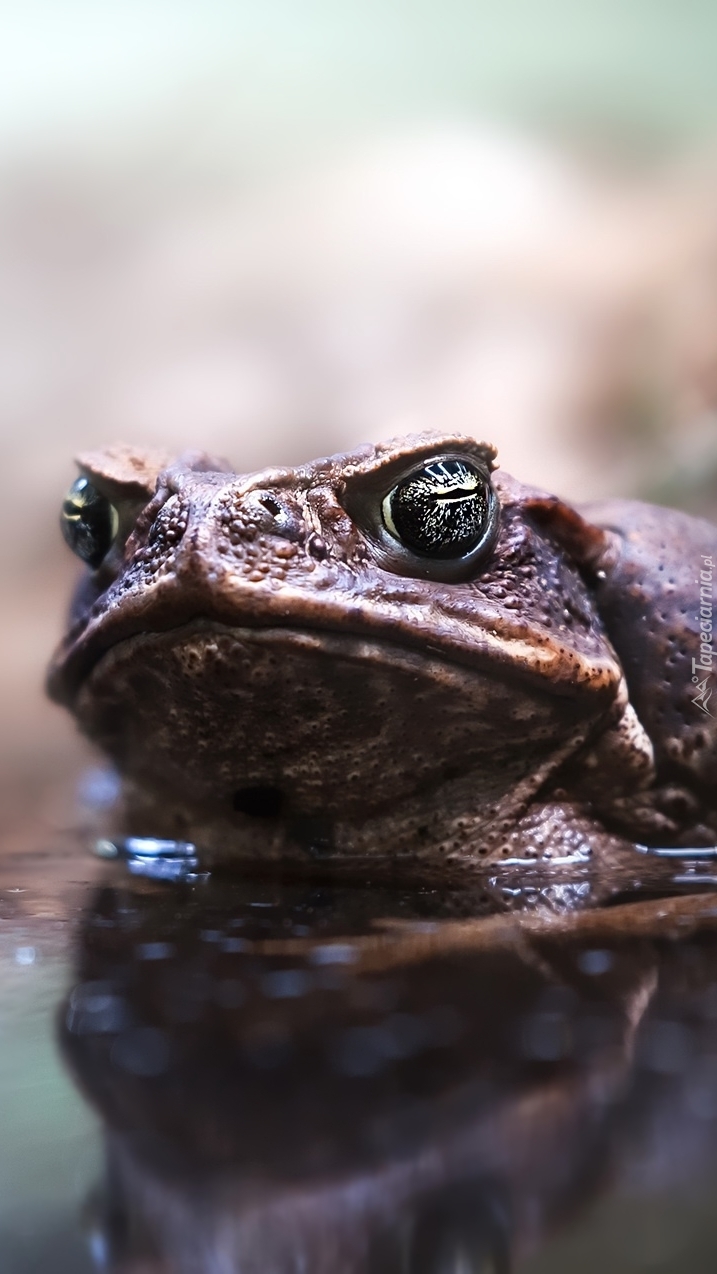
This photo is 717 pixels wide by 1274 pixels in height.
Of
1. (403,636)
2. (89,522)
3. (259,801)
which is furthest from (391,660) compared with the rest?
(89,522)

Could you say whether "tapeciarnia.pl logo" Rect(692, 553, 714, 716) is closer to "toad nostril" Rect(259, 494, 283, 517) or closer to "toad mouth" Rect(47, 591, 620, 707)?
"toad mouth" Rect(47, 591, 620, 707)

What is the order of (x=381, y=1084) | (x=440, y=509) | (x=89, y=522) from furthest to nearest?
(x=89, y=522)
(x=440, y=509)
(x=381, y=1084)

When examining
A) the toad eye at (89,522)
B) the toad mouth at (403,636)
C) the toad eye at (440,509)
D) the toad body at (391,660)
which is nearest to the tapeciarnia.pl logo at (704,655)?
the toad body at (391,660)

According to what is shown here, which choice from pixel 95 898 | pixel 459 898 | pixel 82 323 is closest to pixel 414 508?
pixel 459 898

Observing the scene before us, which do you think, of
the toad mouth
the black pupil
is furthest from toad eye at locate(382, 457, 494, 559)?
the toad mouth

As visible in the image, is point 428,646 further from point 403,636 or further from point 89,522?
point 89,522
